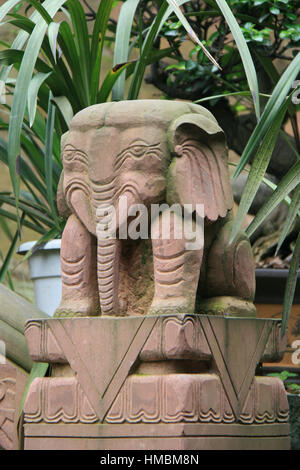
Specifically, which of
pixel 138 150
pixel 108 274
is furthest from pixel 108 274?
pixel 138 150

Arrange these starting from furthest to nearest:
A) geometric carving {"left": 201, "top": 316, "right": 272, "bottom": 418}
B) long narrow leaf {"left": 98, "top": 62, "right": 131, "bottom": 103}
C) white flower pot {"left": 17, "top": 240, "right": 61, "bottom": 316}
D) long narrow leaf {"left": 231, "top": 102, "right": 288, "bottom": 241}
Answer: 1. white flower pot {"left": 17, "top": 240, "right": 61, "bottom": 316}
2. long narrow leaf {"left": 98, "top": 62, "right": 131, "bottom": 103}
3. long narrow leaf {"left": 231, "top": 102, "right": 288, "bottom": 241}
4. geometric carving {"left": 201, "top": 316, "right": 272, "bottom": 418}

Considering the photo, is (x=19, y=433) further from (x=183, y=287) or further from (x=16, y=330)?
(x=183, y=287)

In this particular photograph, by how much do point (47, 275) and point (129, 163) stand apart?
3.96ft

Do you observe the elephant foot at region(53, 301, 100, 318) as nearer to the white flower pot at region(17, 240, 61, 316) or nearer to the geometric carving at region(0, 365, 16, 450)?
the geometric carving at region(0, 365, 16, 450)

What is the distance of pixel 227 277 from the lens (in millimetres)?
2369

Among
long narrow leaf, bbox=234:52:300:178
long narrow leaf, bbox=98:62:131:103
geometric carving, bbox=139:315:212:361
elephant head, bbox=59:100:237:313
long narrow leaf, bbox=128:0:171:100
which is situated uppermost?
long narrow leaf, bbox=128:0:171:100

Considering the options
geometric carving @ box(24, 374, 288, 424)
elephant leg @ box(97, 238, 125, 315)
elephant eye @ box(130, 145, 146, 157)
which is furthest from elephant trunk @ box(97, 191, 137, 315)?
geometric carving @ box(24, 374, 288, 424)

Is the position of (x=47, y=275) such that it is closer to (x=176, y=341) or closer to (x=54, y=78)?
(x=54, y=78)

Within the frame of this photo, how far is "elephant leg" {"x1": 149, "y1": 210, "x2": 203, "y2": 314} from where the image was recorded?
219 cm

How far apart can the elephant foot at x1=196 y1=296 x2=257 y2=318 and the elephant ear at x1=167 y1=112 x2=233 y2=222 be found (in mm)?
239

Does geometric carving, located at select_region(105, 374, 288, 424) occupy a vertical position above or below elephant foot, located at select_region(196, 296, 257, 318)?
below

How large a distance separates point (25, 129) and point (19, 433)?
1.50 meters

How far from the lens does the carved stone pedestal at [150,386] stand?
6.88 feet
